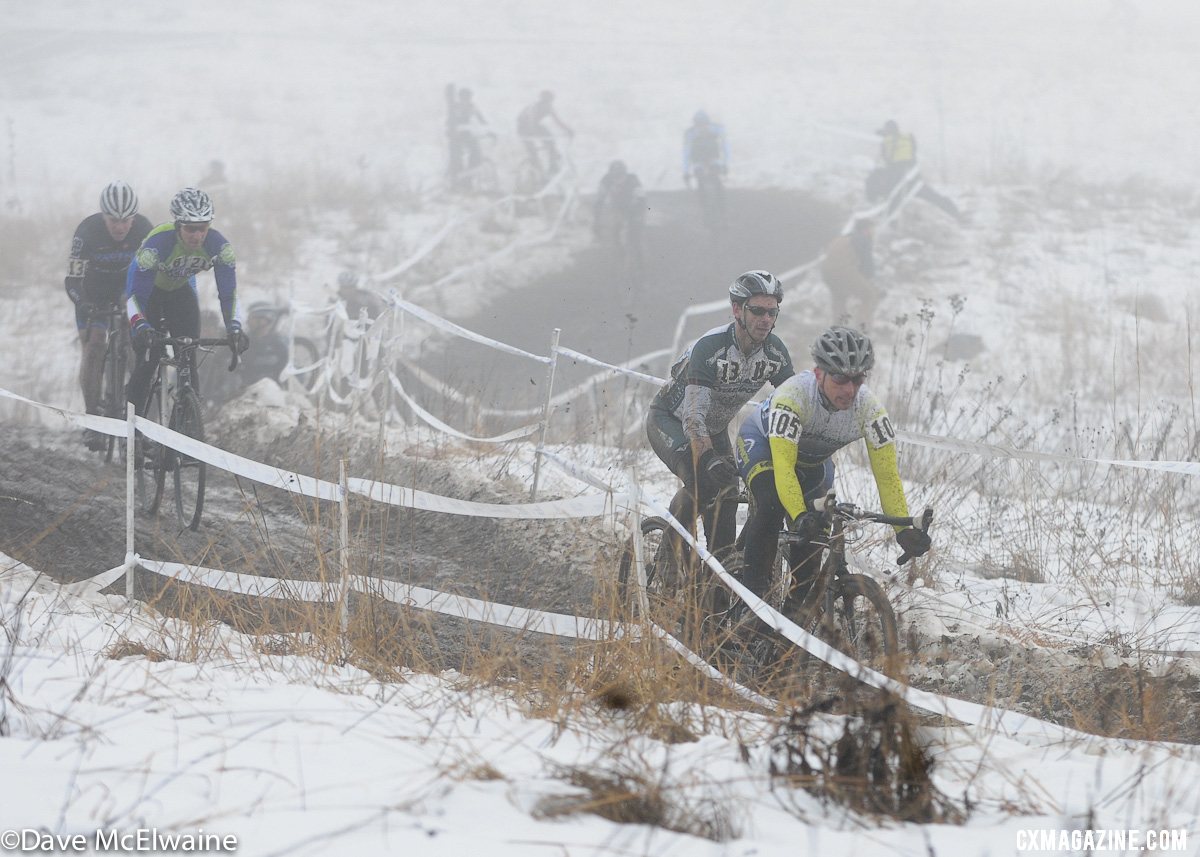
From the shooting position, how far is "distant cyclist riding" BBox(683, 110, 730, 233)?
22.2m

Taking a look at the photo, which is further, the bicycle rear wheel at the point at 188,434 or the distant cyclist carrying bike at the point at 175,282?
the distant cyclist carrying bike at the point at 175,282

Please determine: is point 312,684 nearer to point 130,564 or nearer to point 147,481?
point 130,564

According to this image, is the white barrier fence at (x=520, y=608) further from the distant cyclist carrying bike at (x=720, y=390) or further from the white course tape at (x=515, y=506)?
the distant cyclist carrying bike at (x=720, y=390)

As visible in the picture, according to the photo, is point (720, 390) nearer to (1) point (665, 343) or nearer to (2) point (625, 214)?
(1) point (665, 343)

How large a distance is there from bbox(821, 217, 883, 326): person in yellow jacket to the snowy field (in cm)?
40

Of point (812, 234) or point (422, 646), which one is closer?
point (422, 646)

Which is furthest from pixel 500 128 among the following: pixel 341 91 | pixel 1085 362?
pixel 1085 362

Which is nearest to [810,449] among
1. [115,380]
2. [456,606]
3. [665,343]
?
[456,606]

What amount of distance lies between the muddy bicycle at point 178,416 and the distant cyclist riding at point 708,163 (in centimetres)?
1502

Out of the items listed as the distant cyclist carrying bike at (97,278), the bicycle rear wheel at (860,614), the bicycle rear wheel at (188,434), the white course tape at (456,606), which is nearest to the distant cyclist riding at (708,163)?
the distant cyclist carrying bike at (97,278)

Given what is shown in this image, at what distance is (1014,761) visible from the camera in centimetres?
406

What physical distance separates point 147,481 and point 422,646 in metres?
4.12

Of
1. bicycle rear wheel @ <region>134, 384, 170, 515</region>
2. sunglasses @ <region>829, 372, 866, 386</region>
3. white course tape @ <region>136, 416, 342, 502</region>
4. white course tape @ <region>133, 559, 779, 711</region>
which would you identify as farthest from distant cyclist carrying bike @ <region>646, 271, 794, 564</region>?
bicycle rear wheel @ <region>134, 384, 170, 515</region>

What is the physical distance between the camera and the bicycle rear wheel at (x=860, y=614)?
16.0 ft
